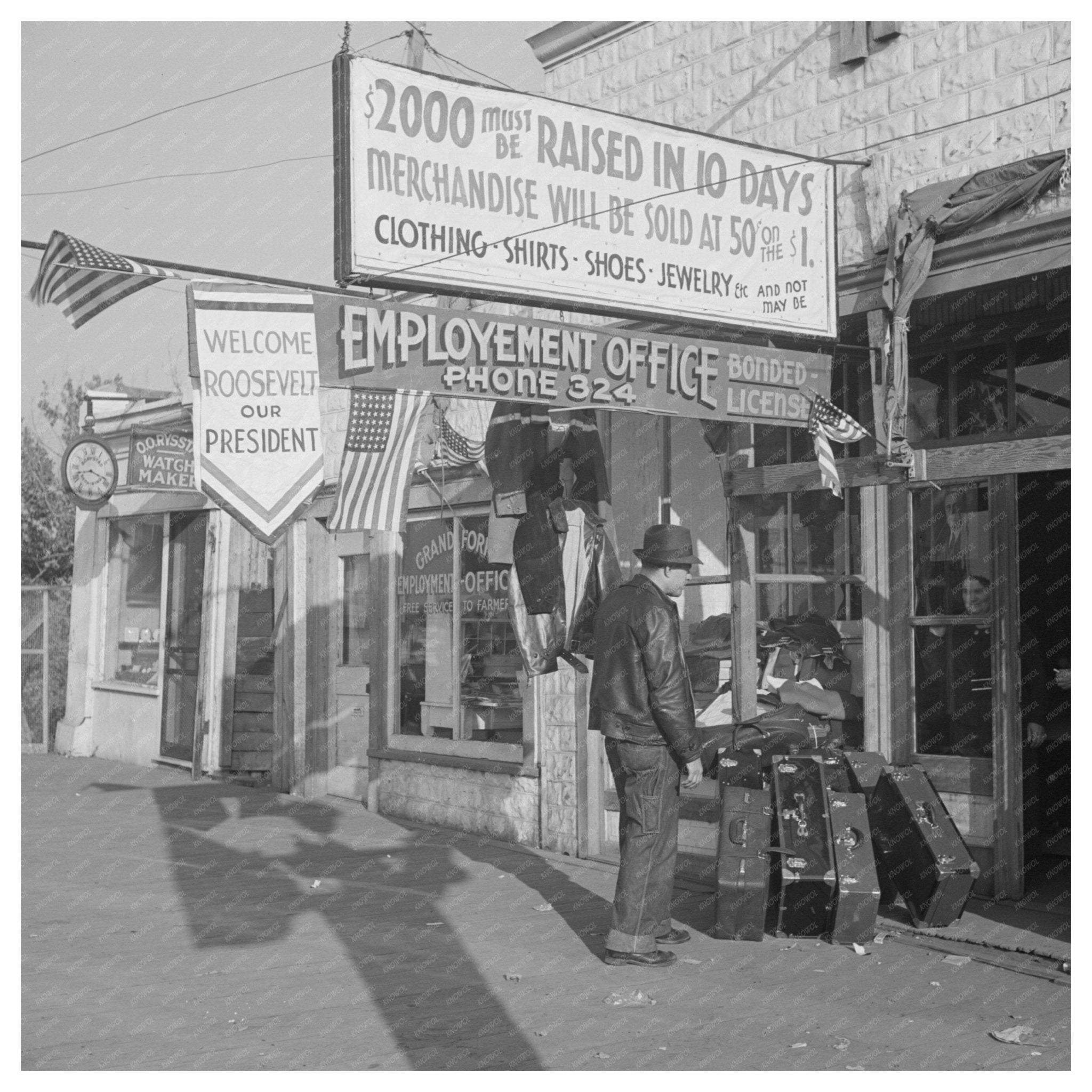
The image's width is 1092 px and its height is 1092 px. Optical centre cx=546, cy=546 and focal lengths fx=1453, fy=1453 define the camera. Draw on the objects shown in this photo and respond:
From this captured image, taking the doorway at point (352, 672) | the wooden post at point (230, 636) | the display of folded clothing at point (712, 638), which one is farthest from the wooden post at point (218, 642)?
the display of folded clothing at point (712, 638)

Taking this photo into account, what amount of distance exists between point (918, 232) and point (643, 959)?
13.1 ft

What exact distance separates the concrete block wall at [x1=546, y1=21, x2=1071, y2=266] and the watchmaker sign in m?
7.02

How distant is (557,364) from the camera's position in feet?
23.6

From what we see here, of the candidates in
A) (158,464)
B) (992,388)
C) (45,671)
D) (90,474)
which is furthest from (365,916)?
(45,671)

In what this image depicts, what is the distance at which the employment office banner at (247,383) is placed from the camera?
666 cm

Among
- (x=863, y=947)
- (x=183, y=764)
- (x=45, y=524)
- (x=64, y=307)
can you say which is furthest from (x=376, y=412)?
(x=45, y=524)

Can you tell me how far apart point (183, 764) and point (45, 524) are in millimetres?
18511

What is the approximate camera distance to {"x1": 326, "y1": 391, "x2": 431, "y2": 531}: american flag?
9.23 m

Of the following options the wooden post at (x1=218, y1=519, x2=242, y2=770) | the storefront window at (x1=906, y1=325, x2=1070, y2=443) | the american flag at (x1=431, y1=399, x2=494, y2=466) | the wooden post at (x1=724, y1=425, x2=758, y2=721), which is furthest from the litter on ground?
the wooden post at (x1=218, y1=519, x2=242, y2=770)

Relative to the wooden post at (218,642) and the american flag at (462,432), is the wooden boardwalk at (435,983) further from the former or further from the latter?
the wooden post at (218,642)

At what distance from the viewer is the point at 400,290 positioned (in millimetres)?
6930

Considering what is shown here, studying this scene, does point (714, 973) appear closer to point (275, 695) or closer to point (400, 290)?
point (400, 290)

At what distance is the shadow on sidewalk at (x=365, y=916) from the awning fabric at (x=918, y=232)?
346cm

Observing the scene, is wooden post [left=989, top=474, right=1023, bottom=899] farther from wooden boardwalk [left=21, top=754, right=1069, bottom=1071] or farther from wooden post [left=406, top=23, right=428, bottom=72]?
wooden post [left=406, top=23, right=428, bottom=72]
